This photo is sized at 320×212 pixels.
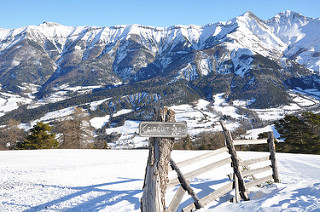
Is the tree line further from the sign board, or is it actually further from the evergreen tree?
the sign board

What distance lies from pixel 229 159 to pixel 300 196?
208 cm

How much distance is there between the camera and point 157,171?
13.4ft

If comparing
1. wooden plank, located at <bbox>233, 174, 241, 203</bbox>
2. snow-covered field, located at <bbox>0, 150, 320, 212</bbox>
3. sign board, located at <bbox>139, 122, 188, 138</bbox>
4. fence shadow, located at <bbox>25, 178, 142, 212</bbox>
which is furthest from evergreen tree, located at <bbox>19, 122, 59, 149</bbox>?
sign board, located at <bbox>139, 122, 188, 138</bbox>

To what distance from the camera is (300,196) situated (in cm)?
531

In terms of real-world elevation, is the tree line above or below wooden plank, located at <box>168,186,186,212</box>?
above

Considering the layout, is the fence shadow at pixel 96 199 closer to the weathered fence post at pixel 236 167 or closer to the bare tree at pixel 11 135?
the weathered fence post at pixel 236 167

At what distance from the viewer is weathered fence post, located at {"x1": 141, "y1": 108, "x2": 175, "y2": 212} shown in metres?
4.07

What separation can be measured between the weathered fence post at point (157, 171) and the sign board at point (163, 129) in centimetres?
19

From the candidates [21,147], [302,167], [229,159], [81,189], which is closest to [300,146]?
[302,167]

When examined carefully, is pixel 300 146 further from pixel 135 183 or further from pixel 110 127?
pixel 110 127

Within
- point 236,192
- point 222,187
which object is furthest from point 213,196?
point 236,192

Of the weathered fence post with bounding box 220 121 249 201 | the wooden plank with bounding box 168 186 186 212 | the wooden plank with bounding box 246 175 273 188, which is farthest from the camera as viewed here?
the wooden plank with bounding box 246 175 273 188

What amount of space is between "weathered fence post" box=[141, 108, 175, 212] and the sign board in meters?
0.19

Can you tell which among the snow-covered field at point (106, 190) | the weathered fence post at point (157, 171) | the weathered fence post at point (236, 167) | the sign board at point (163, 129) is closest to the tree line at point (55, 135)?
the snow-covered field at point (106, 190)
